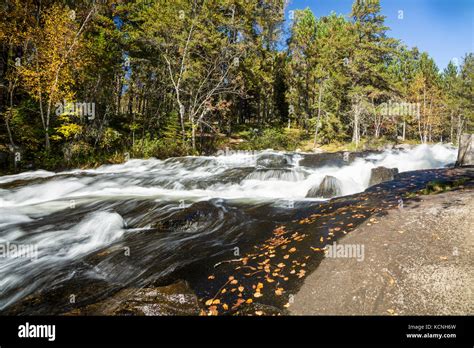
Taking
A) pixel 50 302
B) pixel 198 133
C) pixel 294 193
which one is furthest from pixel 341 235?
pixel 198 133

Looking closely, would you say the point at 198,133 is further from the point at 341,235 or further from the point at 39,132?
the point at 341,235

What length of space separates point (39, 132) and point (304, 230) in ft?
58.9

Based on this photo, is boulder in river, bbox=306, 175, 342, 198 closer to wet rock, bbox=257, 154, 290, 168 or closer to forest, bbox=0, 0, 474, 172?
wet rock, bbox=257, 154, 290, 168

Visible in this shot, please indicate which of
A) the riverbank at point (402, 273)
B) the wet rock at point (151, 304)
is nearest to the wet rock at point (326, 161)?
the riverbank at point (402, 273)

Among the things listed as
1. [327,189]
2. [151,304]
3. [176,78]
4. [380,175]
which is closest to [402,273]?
[151,304]

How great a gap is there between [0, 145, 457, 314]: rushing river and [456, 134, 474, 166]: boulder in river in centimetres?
322

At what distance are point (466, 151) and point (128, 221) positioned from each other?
51.4ft

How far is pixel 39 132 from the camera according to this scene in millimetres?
17797

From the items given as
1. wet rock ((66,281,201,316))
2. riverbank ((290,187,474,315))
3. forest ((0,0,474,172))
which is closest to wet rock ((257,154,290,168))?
forest ((0,0,474,172))

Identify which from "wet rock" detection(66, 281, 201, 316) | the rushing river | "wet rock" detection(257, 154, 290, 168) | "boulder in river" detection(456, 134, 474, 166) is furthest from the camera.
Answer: "wet rock" detection(257, 154, 290, 168)

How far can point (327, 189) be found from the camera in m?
11.2

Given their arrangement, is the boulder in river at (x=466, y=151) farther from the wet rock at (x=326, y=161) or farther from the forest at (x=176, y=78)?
the forest at (x=176, y=78)

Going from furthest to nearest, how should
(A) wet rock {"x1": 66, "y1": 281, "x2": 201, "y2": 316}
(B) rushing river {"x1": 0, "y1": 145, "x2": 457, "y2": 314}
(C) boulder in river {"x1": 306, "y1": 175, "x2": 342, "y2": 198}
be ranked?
(C) boulder in river {"x1": 306, "y1": 175, "x2": 342, "y2": 198} → (B) rushing river {"x1": 0, "y1": 145, "x2": 457, "y2": 314} → (A) wet rock {"x1": 66, "y1": 281, "x2": 201, "y2": 316}

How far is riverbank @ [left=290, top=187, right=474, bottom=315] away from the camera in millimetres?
3953
